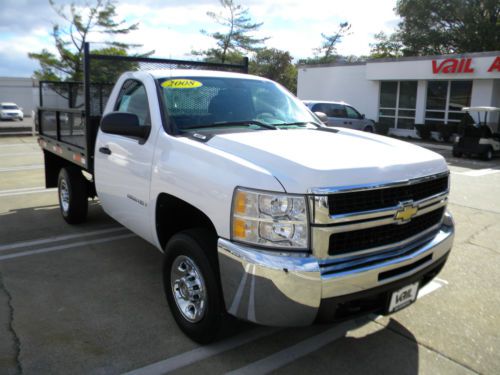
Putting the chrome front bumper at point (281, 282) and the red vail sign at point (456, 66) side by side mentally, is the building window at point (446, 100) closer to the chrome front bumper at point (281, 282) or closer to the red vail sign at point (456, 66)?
the red vail sign at point (456, 66)

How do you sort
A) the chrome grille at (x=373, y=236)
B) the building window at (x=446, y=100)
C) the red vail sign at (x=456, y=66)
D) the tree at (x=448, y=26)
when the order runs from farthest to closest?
1. the tree at (x=448, y=26)
2. the building window at (x=446, y=100)
3. the red vail sign at (x=456, y=66)
4. the chrome grille at (x=373, y=236)

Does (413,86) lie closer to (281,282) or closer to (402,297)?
(402,297)

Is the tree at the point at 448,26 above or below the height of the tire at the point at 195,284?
above

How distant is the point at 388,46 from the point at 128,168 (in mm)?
41682

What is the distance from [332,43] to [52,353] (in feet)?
202

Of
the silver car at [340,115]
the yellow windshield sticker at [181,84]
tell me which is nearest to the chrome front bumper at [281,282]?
the yellow windshield sticker at [181,84]

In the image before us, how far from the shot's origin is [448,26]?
36.2 m

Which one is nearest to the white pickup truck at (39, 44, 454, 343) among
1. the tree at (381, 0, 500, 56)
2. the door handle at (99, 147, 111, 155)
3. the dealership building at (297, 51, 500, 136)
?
the door handle at (99, 147, 111, 155)

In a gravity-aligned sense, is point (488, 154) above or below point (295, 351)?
above

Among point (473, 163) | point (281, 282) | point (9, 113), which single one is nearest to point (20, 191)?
point (281, 282)

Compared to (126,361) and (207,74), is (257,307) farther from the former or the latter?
(207,74)

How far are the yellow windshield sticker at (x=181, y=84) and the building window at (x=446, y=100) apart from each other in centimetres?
2003

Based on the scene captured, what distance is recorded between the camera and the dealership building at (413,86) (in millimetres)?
20625

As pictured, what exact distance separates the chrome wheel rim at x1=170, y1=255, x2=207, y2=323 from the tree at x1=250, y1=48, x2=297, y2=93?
151 feet
